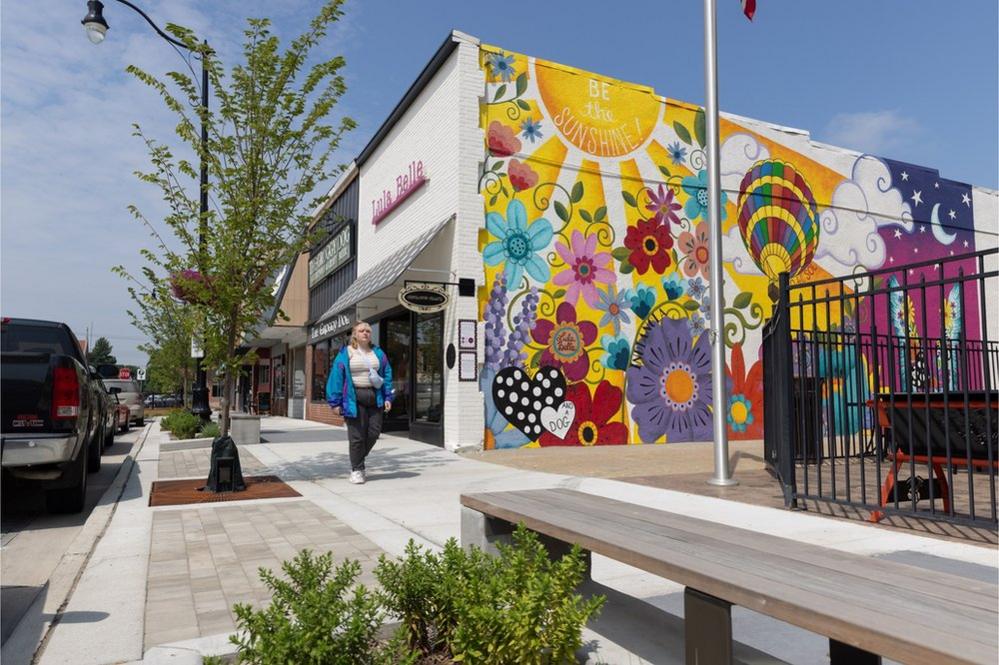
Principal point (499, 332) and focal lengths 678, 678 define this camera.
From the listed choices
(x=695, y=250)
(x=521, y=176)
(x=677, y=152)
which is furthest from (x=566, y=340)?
(x=677, y=152)

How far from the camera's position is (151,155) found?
25.9 ft

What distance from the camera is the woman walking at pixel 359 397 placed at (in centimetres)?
817

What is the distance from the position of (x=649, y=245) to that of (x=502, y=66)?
15.1 feet

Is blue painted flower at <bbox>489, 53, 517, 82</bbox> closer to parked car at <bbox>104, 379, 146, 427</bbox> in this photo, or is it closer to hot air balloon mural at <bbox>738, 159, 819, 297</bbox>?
hot air balloon mural at <bbox>738, 159, 819, 297</bbox>

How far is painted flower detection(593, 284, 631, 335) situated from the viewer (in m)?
13.4

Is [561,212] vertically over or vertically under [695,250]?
over

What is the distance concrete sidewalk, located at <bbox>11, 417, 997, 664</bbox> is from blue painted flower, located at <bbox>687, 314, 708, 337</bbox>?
5.64 m

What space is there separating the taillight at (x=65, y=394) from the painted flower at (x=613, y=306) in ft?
30.6

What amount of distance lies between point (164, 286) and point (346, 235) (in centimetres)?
1160

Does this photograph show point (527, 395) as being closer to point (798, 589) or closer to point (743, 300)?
point (743, 300)

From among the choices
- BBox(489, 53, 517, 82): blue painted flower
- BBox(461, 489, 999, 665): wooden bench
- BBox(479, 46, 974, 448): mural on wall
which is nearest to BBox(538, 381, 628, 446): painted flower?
BBox(479, 46, 974, 448): mural on wall

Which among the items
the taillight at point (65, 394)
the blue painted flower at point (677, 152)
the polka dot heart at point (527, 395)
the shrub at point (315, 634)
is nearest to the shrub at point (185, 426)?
the polka dot heart at point (527, 395)

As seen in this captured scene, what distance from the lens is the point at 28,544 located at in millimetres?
5434

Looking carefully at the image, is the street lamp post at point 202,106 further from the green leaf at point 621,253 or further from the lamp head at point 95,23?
the green leaf at point 621,253
